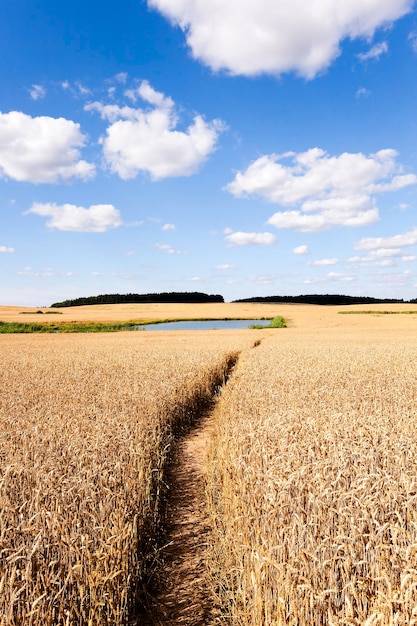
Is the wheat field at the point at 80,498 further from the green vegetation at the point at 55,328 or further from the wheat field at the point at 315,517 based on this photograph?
the green vegetation at the point at 55,328

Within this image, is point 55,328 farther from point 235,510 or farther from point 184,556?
point 235,510

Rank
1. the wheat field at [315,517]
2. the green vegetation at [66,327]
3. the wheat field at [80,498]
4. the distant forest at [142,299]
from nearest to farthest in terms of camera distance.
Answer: the wheat field at [315,517], the wheat field at [80,498], the green vegetation at [66,327], the distant forest at [142,299]

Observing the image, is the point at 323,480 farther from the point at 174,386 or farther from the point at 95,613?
the point at 174,386

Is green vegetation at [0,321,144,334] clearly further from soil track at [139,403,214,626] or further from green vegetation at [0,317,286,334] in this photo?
soil track at [139,403,214,626]

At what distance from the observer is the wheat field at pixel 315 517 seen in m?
3.23

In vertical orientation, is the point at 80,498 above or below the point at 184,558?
above

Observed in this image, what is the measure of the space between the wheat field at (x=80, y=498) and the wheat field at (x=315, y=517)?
102cm

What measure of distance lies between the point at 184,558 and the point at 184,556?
4 cm

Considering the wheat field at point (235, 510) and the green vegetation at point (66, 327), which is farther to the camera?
the green vegetation at point (66, 327)

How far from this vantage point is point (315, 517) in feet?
13.2

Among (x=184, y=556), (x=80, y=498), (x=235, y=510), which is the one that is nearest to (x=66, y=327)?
(x=80, y=498)

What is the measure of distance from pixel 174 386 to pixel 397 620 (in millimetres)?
9304

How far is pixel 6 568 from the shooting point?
3498mm

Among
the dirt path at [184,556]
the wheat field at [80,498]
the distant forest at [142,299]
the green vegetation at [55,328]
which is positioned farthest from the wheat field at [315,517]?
the distant forest at [142,299]
